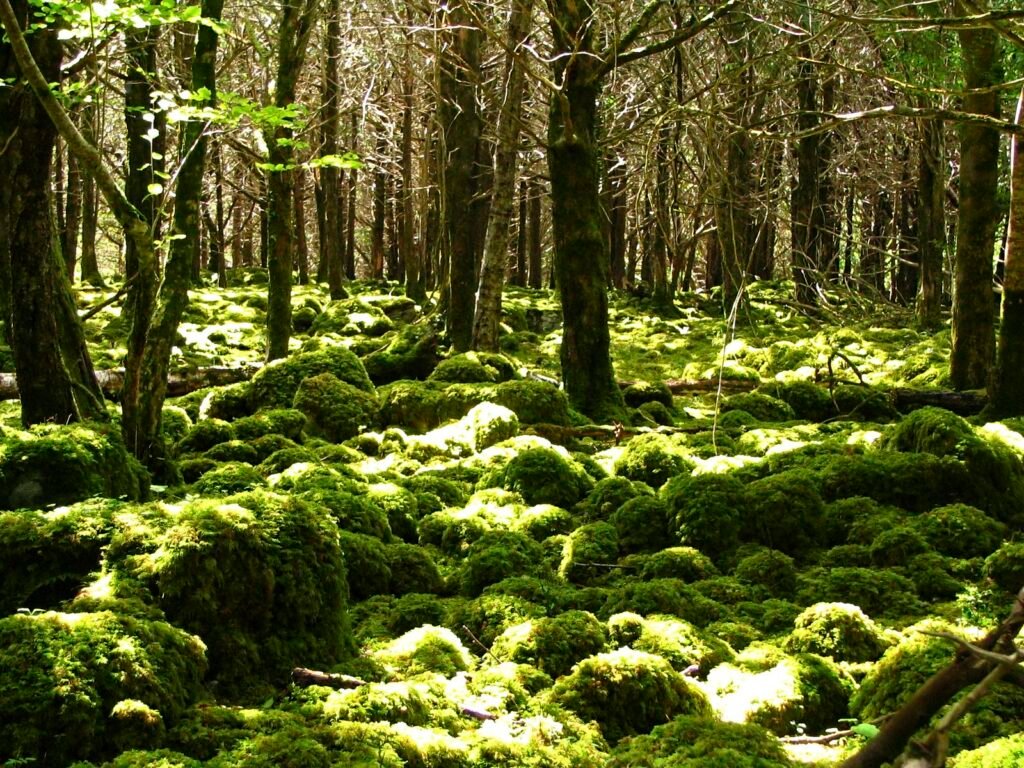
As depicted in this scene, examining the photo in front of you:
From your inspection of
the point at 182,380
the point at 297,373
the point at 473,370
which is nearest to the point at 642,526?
the point at 473,370

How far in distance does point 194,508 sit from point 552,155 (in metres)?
6.58

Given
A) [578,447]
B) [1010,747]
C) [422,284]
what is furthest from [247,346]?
[1010,747]

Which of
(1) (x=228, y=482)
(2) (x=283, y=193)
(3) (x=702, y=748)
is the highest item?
(2) (x=283, y=193)

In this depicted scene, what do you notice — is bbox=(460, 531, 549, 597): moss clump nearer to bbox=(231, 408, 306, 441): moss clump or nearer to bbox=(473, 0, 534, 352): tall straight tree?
bbox=(231, 408, 306, 441): moss clump

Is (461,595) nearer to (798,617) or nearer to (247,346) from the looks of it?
(798,617)

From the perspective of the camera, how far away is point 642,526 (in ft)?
18.6

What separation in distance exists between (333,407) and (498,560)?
14.7 feet

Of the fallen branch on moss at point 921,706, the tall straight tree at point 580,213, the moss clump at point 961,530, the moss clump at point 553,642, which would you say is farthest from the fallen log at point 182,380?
the fallen branch on moss at point 921,706

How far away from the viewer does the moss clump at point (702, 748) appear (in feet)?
8.87

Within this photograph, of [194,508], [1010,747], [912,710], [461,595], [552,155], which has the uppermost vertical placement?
[552,155]

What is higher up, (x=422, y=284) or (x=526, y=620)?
(x=422, y=284)

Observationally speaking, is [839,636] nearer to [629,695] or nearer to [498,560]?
[629,695]

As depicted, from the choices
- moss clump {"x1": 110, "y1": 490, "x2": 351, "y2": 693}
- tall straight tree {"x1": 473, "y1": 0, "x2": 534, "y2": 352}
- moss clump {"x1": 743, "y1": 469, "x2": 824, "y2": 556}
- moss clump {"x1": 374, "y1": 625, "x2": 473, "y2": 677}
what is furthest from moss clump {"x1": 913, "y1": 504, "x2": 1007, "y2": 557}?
tall straight tree {"x1": 473, "y1": 0, "x2": 534, "y2": 352}

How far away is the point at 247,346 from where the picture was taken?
53.1 ft
